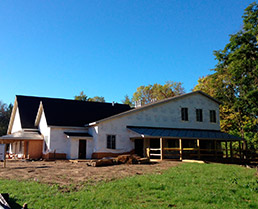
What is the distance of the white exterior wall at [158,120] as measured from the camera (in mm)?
25155

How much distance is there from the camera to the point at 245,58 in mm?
26188

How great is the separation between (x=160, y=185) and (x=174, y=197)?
1.55m

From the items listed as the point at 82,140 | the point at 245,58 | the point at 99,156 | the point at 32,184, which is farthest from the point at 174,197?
the point at 245,58

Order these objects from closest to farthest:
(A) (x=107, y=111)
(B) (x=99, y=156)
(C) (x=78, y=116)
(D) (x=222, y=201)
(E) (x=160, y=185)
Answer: (D) (x=222, y=201), (E) (x=160, y=185), (B) (x=99, y=156), (C) (x=78, y=116), (A) (x=107, y=111)

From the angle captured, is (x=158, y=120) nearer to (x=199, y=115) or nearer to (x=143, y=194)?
(x=199, y=115)

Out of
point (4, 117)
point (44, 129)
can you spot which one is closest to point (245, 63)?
point (44, 129)

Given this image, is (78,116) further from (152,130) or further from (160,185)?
(160,185)

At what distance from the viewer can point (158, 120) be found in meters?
27.5

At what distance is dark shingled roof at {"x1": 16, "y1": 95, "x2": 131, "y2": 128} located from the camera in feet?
90.5

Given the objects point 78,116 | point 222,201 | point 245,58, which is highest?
point 245,58

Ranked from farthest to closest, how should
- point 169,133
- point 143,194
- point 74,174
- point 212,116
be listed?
point 212,116 < point 169,133 < point 74,174 < point 143,194

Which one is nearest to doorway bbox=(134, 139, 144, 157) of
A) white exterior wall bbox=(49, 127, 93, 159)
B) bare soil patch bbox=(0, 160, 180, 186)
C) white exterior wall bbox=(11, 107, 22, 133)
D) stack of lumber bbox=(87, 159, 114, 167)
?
white exterior wall bbox=(49, 127, 93, 159)

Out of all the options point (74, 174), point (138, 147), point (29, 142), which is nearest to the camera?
point (74, 174)

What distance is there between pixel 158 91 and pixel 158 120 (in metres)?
26.2
